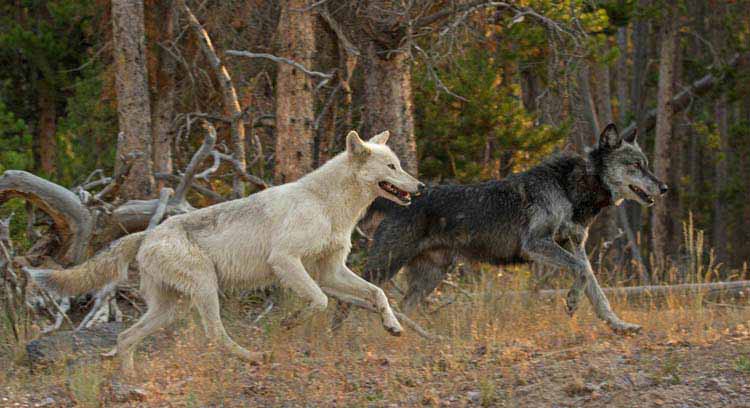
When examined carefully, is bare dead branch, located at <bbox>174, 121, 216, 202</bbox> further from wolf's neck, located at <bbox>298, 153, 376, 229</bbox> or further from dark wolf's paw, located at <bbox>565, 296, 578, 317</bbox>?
dark wolf's paw, located at <bbox>565, 296, 578, 317</bbox>

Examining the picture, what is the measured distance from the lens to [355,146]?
813cm

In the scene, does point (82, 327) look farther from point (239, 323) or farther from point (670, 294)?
point (670, 294)

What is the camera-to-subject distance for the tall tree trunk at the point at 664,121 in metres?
24.1

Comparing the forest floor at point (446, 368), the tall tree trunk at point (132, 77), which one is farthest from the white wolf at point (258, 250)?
the tall tree trunk at point (132, 77)

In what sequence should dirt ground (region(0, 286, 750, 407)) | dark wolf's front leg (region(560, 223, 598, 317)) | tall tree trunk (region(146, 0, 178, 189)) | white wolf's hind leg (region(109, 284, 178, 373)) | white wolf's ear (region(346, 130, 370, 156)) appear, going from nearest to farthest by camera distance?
dirt ground (region(0, 286, 750, 407)), white wolf's hind leg (region(109, 284, 178, 373)), white wolf's ear (region(346, 130, 370, 156)), dark wolf's front leg (region(560, 223, 598, 317)), tall tree trunk (region(146, 0, 178, 189))

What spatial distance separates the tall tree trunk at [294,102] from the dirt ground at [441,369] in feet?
9.02

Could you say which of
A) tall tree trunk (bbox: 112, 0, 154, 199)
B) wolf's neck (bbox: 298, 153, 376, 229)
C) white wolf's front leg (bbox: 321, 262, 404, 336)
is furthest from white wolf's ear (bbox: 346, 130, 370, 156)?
tall tree trunk (bbox: 112, 0, 154, 199)

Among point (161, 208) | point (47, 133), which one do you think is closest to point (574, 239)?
point (161, 208)

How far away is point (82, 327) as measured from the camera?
9844mm

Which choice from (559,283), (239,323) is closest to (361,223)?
(239,323)

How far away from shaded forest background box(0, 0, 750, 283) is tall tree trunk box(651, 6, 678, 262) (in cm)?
5

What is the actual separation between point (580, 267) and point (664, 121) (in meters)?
16.5

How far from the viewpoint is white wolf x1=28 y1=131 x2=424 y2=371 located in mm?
7992

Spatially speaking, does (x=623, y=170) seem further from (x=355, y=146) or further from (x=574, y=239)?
(x=355, y=146)
